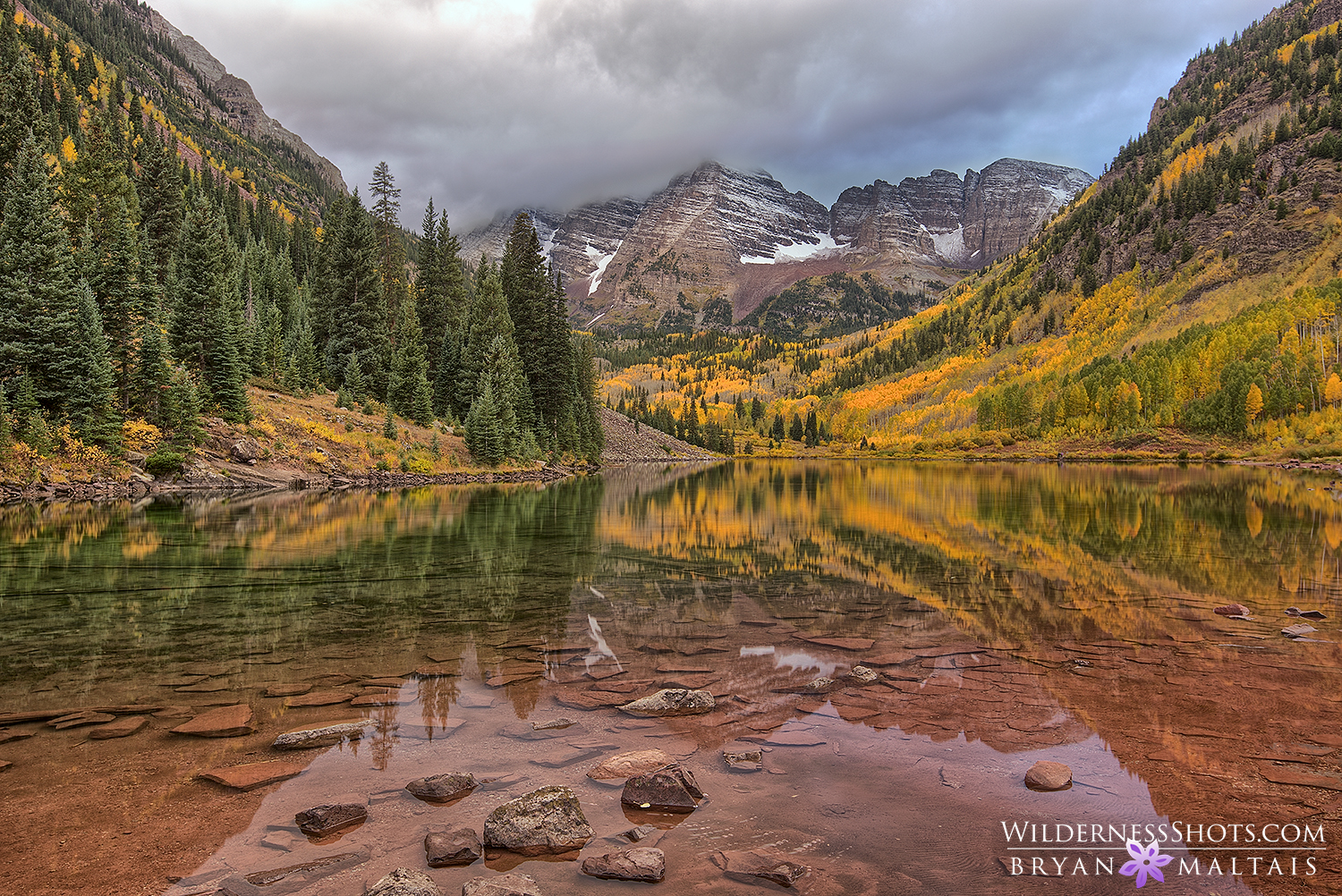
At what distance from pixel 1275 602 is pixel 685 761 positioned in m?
15.2

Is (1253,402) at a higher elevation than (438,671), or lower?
higher

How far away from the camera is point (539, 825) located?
19.1 ft

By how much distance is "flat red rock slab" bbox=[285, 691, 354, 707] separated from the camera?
29.2ft

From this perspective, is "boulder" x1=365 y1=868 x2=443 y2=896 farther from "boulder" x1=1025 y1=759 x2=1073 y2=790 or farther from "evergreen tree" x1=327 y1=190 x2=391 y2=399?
"evergreen tree" x1=327 y1=190 x2=391 y2=399

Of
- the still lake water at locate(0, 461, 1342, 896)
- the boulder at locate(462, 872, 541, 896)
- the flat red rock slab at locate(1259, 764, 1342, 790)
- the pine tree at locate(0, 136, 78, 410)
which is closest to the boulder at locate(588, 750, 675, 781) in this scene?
the still lake water at locate(0, 461, 1342, 896)

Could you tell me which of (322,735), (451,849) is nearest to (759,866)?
(451,849)

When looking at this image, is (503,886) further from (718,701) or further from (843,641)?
(843,641)

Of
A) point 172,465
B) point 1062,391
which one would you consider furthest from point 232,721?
point 1062,391

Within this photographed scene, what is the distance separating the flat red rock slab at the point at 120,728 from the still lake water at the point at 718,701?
15 centimetres

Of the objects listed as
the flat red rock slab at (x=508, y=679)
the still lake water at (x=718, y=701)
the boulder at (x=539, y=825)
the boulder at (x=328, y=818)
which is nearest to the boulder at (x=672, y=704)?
the still lake water at (x=718, y=701)

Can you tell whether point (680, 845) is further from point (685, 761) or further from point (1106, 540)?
point (1106, 540)

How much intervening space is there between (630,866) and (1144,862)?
14.0 ft

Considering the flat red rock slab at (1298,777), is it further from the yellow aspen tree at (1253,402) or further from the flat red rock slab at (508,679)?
the yellow aspen tree at (1253,402)

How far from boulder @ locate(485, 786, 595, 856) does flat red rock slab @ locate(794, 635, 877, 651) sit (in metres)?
7.00
